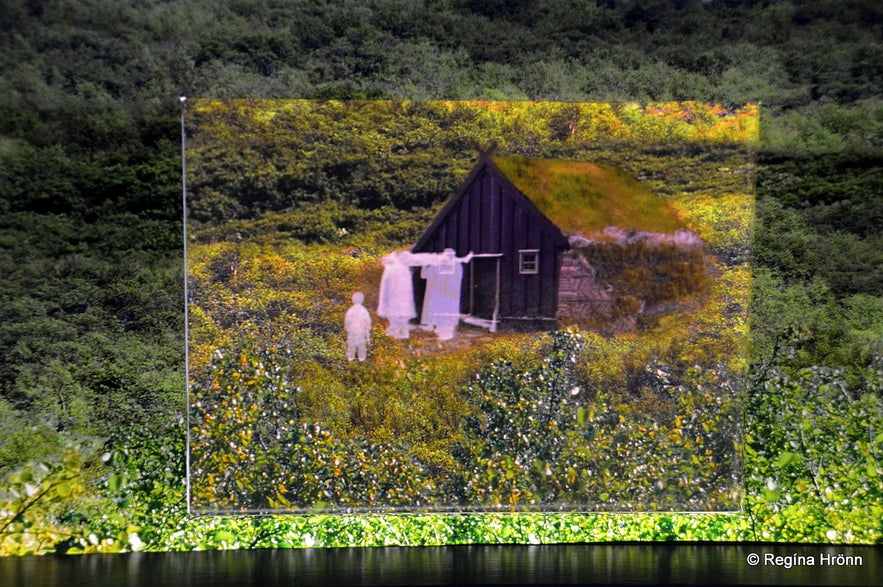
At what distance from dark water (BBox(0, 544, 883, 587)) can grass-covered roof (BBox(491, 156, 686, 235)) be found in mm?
1621

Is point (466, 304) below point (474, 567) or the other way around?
the other way around

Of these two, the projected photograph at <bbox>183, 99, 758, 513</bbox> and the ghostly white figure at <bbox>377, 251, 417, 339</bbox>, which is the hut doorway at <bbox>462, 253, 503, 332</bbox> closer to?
the projected photograph at <bbox>183, 99, 758, 513</bbox>

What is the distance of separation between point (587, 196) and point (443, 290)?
0.87 metres

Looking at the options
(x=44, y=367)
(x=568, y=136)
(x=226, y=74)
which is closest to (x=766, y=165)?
(x=568, y=136)

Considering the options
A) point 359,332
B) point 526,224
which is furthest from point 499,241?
point 359,332

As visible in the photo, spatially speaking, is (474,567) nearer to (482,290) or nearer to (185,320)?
(482,290)

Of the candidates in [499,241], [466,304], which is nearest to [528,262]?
[499,241]

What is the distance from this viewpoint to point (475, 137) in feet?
16.4

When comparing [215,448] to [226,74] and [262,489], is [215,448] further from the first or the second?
[226,74]

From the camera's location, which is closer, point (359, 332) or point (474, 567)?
point (474, 567)

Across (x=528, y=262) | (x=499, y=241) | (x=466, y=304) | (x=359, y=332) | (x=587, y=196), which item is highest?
(x=587, y=196)

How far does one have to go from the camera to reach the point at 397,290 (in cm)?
495

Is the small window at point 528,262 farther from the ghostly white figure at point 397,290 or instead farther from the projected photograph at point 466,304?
the ghostly white figure at point 397,290

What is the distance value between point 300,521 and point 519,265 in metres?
1.72
